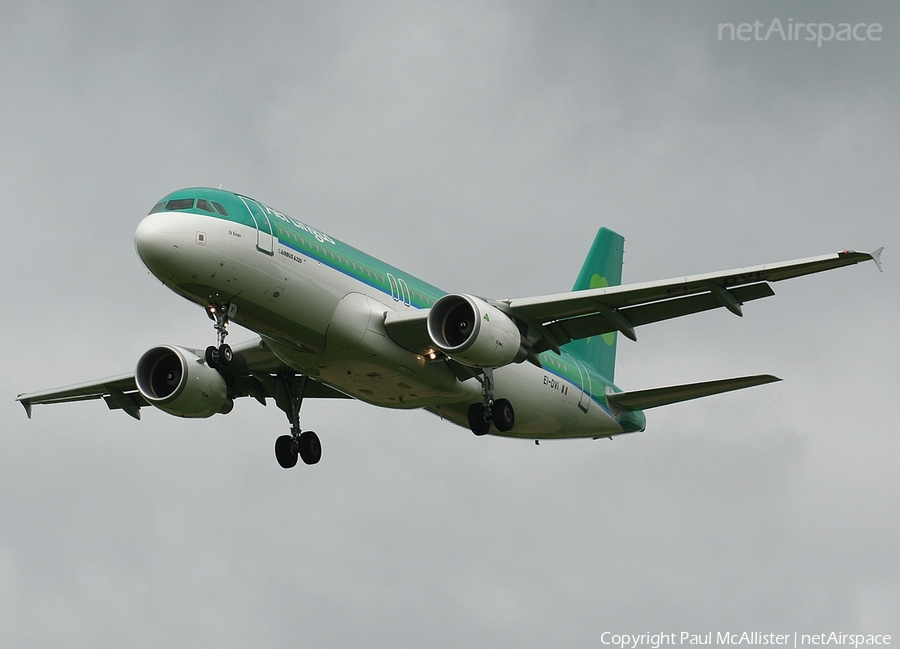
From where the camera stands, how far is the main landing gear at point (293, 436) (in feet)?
120

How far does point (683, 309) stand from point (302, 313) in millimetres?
9377

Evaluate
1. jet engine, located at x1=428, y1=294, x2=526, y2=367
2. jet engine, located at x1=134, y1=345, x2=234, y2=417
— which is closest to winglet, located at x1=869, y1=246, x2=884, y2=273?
jet engine, located at x1=428, y1=294, x2=526, y2=367

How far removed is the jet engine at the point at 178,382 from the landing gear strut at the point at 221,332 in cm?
501

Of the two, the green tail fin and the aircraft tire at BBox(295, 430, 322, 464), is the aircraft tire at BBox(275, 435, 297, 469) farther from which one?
the green tail fin

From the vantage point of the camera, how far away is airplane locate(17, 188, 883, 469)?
2958cm

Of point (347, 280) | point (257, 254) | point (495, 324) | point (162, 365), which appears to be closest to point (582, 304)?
point (495, 324)

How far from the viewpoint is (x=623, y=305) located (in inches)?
1261

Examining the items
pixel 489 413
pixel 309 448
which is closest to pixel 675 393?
pixel 489 413

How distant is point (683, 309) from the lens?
3275 cm

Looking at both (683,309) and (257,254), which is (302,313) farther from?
(683,309)

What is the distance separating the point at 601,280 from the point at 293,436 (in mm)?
13416

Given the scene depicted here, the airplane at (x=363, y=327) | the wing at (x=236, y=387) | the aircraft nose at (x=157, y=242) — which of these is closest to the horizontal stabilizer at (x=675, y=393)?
the airplane at (x=363, y=327)

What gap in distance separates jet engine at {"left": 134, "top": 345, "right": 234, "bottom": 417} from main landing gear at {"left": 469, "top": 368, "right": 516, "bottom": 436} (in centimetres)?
724

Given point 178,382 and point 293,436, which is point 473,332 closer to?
point 293,436
